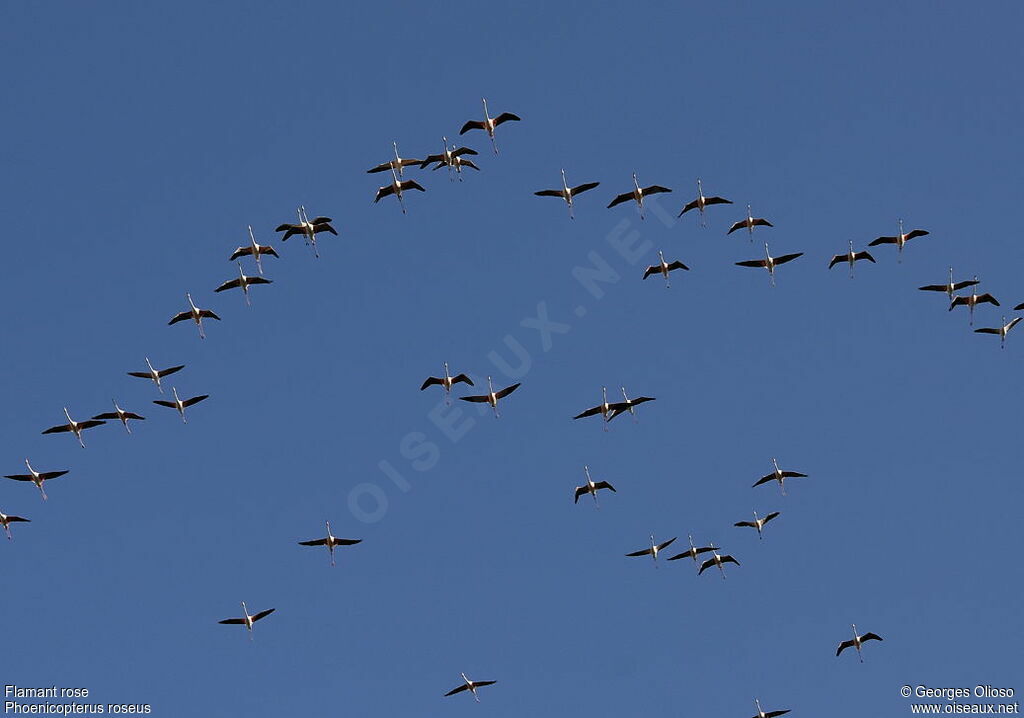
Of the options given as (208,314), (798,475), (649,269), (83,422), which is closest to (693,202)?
(649,269)

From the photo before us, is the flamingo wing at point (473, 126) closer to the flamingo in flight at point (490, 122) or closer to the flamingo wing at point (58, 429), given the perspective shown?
the flamingo in flight at point (490, 122)

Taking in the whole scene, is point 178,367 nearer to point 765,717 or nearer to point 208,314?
point 208,314

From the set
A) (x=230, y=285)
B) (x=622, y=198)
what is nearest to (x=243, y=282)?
(x=230, y=285)

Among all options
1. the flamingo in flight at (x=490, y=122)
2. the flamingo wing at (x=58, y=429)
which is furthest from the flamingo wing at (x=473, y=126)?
the flamingo wing at (x=58, y=429)

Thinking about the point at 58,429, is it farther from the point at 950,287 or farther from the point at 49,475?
the point at 950,287

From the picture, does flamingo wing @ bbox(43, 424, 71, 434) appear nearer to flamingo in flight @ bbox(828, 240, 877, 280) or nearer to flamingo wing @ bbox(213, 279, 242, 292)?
flamingo wing @ bbox(213, 279, 242, 292)

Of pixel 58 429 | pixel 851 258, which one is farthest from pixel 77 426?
pixel 851 258

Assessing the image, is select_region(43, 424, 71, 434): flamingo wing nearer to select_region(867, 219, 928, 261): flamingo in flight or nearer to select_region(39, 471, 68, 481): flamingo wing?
select_region(39, 471, 68, 481): flamingo wing

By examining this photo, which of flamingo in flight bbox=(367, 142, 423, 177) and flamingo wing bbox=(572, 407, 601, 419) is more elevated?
flamingo in flight bbox=(367, 142, 423, 177)

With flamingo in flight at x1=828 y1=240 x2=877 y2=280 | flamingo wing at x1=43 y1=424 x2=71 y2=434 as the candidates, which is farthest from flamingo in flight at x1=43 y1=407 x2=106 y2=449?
flamingo in flight at x1=828 y1=240 x2=877 y2=280

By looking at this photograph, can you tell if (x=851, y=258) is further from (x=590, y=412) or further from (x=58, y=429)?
(x=58, y=429)

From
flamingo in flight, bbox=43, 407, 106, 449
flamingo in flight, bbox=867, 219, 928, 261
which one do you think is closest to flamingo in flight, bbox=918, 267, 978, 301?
flamingo in flight, bbox=867, 219, 928, 261

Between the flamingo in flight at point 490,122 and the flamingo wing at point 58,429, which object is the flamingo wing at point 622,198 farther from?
the flamingo wing at point 58,429

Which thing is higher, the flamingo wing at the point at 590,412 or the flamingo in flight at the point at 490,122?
the flamingo in flight at the point at 490,122
